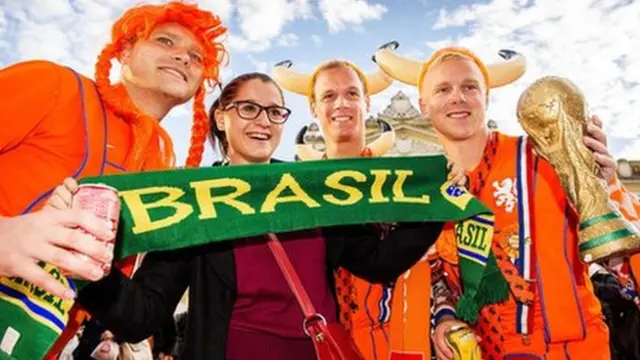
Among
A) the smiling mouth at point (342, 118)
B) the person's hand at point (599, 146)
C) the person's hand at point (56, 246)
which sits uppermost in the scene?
the smiling mouth at point (342, 118)

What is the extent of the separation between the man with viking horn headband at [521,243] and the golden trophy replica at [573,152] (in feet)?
0.78

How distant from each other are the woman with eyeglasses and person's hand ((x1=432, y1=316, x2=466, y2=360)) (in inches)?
15.3

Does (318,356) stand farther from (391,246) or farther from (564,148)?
(564,148)

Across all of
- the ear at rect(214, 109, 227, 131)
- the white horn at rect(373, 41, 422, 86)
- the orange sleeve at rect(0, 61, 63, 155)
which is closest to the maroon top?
the ear at rect(214, 109, 227, 131)

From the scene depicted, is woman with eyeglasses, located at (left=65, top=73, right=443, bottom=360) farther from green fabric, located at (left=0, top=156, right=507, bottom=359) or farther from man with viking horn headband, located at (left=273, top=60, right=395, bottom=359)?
man with viking horn headband, located at (left=273, top=60, right=395, bottom=359)

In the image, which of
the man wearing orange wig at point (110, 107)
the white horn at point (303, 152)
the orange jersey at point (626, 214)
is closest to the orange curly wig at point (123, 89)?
the man wearing orange wig at point (110, 107)

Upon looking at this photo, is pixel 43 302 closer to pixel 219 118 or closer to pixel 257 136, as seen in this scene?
pixel 257 136

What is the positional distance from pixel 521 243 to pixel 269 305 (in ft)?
3.79

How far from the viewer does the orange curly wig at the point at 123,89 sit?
2.44m

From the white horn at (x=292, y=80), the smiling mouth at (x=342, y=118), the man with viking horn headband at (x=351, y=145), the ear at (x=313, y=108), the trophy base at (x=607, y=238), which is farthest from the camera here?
the white horn at (x=292, y=80)

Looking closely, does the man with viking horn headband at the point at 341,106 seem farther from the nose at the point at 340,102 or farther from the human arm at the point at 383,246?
the human arm at the point at 383,246

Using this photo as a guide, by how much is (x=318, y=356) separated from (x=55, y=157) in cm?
125

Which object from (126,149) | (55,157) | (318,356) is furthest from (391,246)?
(55,157)

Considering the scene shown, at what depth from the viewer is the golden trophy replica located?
1.77m
